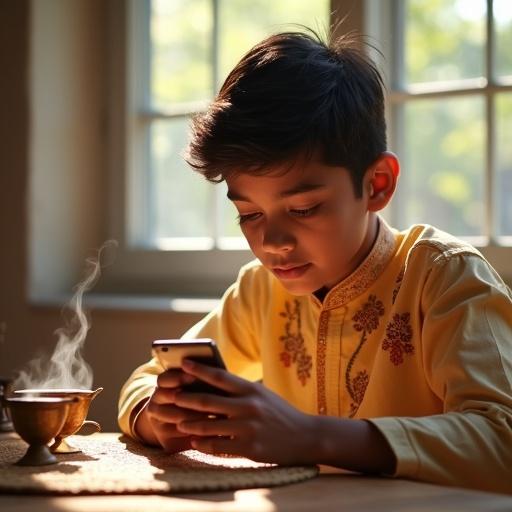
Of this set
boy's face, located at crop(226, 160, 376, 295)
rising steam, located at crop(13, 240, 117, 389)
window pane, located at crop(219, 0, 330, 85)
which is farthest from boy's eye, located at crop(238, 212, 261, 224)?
window pane, located at crop(219, 0, 330, 85)

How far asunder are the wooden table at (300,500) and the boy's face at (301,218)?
45 cm

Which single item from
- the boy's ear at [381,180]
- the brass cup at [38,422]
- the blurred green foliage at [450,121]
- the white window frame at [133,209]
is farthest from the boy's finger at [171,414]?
the white window frame at [133,209]

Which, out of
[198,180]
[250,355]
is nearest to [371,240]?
[250,355]

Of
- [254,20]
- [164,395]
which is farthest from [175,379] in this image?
[254,20]

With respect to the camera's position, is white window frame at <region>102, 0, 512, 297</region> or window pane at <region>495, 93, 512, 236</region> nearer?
window pane at <region>495, 93, 512, 236</region>

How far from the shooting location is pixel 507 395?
1.35 m

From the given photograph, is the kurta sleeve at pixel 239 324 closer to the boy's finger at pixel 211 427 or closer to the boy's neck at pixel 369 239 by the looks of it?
the boy's neck at pixel 369 239

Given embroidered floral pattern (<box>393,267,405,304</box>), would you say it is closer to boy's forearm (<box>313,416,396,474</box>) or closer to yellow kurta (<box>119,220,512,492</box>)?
yellow kurta (<box>119,220,512,492</box>)

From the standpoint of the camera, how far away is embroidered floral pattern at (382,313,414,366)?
5.09 ft

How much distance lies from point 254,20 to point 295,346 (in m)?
1.04

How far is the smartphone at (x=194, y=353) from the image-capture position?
4.10 ft

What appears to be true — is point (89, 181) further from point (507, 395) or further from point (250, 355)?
point (507, 395)

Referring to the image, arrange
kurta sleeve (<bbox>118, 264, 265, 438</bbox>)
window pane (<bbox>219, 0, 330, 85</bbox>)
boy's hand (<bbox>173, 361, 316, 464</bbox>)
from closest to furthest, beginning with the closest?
boy's hand (<bbox>173, 361, 316, 464</bbox>), kurta sleeve (<bbox>118, 264, 265, 438</bbox>), window pane (<bbox>219, 0, 330, 85</bbox>)

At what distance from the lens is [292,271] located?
1.56 metres
